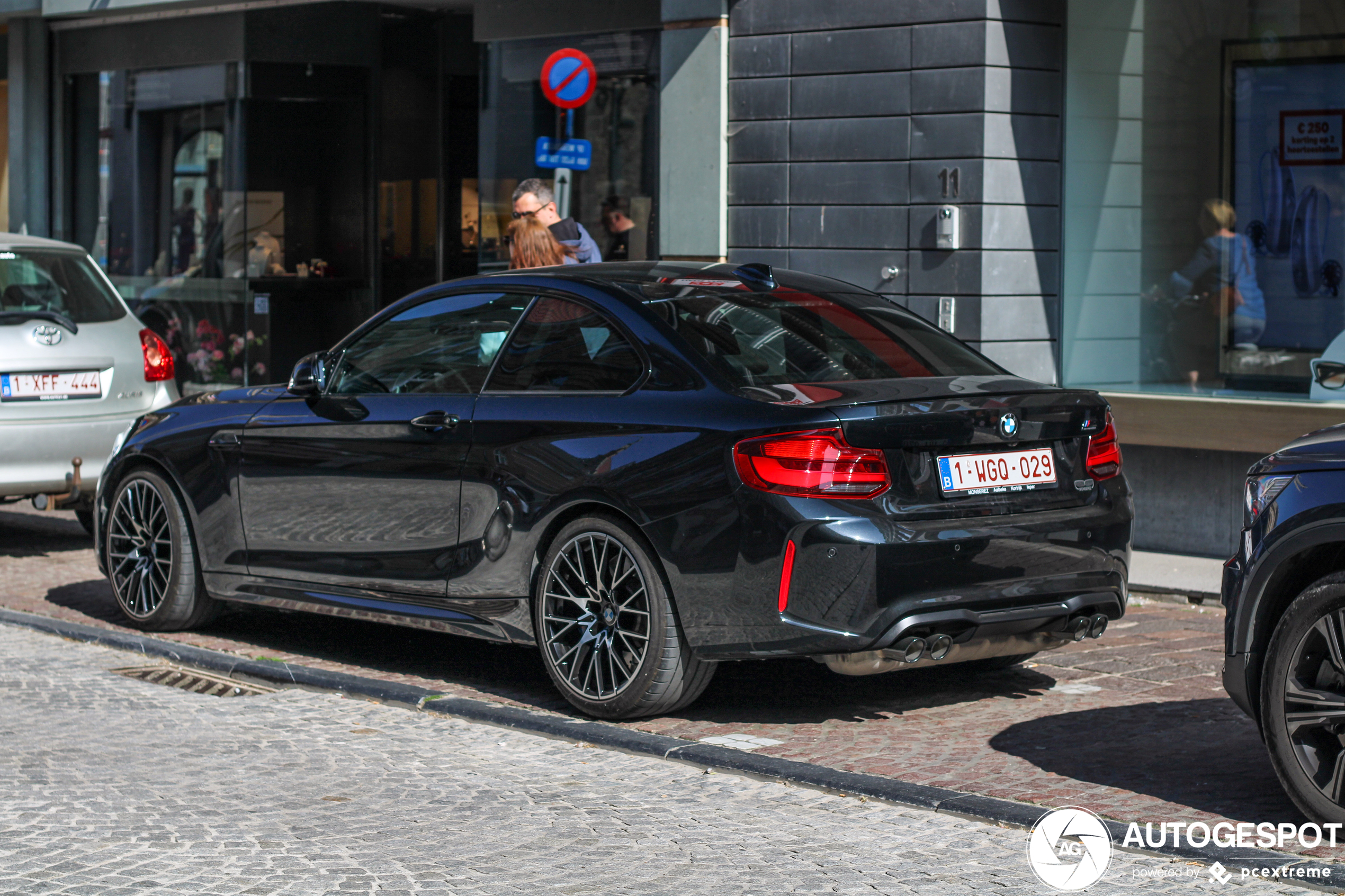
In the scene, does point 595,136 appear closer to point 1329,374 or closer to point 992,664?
point 1329,374

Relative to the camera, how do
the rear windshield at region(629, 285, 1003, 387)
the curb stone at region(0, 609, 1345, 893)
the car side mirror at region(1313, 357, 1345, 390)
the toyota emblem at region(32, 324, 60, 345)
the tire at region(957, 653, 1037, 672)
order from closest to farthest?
1. the curb stone at region(0, 609, 1345, 893)
2. the rear windshield at region(629, 285, 1003, 387)
3. the tire at region(957, 653, 1037, 672)
4. the car side mirror at region(1313, 357, 1345, 390)
5. the toyota emblem at region(32, 324, 60, 345)

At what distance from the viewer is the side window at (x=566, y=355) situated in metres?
Result: 6.61

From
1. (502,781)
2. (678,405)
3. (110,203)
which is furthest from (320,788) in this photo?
(110,203)

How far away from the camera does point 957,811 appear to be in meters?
5.28

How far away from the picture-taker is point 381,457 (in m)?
7.20

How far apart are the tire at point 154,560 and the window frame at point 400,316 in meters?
1.10

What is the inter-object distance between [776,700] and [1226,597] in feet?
6.74

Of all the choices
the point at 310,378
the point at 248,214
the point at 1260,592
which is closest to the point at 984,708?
the point at 1260,592

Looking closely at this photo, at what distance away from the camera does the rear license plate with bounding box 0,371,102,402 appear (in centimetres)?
1026

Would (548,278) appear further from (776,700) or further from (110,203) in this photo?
(110,203)

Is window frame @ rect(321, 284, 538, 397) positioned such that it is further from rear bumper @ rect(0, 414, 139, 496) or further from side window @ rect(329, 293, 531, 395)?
rear bumper @ rect(0, 414, 139, 496)

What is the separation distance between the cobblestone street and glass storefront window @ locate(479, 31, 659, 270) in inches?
211

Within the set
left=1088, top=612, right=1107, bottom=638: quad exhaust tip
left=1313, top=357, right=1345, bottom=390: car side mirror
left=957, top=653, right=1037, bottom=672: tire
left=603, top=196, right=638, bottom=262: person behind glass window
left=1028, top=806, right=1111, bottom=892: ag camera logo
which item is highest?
left=603, top=196, right=638, bottom=262: person behind glass window

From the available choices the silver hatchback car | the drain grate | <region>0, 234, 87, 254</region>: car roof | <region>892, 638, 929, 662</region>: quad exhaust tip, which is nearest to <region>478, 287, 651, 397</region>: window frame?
<region>892, 638, 929, 662</region>: quad exhaust tip
